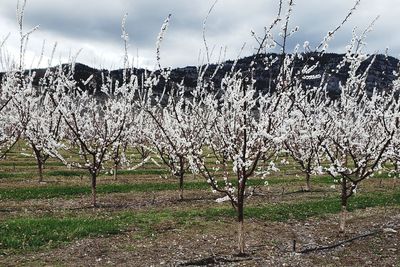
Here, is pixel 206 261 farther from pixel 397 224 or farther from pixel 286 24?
pixel 397 224

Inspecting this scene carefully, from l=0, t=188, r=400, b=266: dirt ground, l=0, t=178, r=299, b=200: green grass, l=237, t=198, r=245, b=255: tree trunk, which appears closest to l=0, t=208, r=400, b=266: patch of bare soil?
l=0, t=188, r=400, b=266: dirt ground

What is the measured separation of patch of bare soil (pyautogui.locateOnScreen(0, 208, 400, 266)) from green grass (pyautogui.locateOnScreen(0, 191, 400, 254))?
1.86ft

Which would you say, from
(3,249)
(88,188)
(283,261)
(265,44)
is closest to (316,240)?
(283,261)

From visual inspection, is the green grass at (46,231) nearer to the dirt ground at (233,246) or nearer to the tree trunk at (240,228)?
the dirt ground at (233,246)

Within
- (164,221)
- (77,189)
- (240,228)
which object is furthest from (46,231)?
(77,189)

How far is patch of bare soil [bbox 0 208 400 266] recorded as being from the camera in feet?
41.3

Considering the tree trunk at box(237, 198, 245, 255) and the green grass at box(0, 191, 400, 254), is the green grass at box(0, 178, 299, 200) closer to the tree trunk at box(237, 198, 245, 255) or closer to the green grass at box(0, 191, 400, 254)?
the green grass at box(0, 191, 400, 254)

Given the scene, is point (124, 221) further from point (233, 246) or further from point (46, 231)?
point (233, 246)

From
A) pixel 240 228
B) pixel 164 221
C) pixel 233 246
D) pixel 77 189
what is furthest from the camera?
pixel 77 189

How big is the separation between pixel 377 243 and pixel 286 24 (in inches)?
349

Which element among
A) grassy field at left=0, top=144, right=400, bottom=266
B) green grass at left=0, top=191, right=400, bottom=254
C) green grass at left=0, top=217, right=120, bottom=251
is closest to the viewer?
grassy field at left=0, top=144, right=400, bottom=266

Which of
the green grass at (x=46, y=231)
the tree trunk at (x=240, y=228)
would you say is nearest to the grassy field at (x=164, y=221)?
the green grass at (x=46, y=231)

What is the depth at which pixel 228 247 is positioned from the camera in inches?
558

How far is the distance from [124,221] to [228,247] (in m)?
5.15
